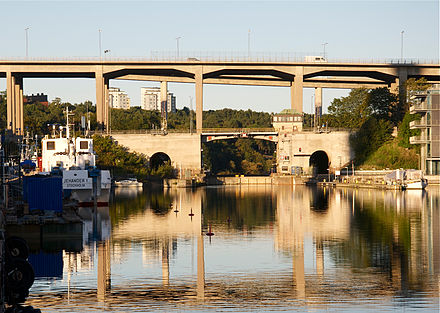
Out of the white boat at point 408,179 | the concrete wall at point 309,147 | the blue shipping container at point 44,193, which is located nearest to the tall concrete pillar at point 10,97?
the concrete wall at point 309,147

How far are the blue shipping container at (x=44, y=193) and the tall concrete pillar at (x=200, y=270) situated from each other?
1284 cm

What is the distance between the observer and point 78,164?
107812 mm

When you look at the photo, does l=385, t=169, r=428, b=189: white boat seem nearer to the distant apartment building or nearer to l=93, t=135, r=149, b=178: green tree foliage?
the distant apartment building

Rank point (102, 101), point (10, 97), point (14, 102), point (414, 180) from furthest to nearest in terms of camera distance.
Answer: point (14, 102) < point (102, 101) < point (10, 97) < point (414, 180)

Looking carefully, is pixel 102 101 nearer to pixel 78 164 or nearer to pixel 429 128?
pixel 429 128

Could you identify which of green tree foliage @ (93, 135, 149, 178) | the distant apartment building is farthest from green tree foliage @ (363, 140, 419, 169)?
green tree foliage @ (93, 135, 149, 178)

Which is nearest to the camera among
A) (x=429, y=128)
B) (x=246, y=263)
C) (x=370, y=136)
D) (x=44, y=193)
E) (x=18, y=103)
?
(x=246, y=263)

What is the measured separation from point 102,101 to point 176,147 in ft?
70.2

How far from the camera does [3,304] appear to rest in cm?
3709

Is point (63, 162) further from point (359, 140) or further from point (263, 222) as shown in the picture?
point (359, 140)

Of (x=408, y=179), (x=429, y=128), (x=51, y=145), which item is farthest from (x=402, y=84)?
(x=51, y=145)

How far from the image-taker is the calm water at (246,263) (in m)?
40.5

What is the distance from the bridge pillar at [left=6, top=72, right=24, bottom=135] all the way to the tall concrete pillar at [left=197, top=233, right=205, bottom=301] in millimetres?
128437

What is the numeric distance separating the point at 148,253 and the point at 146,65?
13354cm
